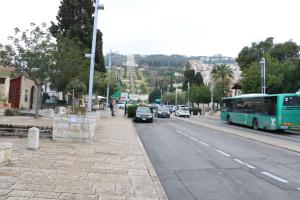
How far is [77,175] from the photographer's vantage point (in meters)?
9.02

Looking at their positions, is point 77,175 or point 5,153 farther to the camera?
point 5,153

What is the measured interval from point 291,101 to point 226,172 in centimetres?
1946

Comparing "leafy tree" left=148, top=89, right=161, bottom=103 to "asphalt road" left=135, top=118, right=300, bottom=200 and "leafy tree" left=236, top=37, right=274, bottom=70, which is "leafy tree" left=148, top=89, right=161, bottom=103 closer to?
"leafy tree" left=236, top=37, right=274, bottom=70

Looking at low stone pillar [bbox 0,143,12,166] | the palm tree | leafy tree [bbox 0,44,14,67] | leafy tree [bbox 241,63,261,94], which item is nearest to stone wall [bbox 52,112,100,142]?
low stone pillar [bbox 0,143,12,166]

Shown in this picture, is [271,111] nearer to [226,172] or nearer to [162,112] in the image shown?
[226,172]

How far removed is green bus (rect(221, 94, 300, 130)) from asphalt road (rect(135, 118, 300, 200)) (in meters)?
12.5

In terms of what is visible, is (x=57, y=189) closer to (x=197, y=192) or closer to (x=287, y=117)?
(x=197, y=192)

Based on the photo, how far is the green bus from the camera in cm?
2839

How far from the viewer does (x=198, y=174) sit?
412 inches

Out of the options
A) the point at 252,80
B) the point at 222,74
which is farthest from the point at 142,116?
the point at 222,74

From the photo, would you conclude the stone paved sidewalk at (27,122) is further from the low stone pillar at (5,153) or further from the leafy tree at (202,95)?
the leafy tree at (202,95)

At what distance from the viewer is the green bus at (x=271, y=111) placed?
2839 cm

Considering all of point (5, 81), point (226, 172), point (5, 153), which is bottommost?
point (226, 172)

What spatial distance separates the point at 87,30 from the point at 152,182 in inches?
1510
